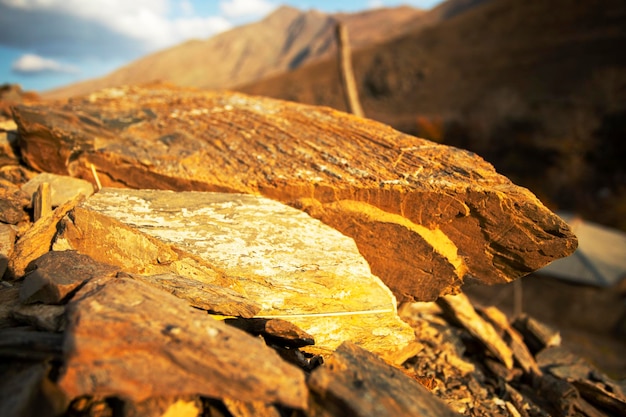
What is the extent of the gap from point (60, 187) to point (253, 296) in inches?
64.9

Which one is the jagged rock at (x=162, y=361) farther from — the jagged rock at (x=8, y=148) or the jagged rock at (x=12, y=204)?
the jagged rock at (x=8, y=148)

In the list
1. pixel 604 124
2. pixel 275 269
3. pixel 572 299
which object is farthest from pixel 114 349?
pixel 604 124

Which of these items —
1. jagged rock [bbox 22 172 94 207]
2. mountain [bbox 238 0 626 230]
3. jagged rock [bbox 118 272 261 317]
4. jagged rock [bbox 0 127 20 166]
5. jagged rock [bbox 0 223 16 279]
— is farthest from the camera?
mountain [bbox 238 0 626 230]

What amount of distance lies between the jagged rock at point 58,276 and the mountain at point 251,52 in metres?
53.4

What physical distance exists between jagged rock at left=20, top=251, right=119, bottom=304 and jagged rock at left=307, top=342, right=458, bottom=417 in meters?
1.01

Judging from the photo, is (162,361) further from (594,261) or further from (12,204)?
(594,261)

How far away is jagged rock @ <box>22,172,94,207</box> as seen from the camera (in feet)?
8.71

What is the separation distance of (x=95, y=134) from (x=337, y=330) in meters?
2.24

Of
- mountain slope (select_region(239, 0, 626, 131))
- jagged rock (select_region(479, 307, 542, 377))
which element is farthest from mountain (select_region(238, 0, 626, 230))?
jagged rock (select_region(479, 307, 542, 377))

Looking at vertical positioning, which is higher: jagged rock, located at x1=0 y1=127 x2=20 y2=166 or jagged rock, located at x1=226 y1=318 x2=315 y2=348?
jagged rock, located at x1=0 y1=127 x2=20 y2=166

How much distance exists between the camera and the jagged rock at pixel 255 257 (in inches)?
81.0

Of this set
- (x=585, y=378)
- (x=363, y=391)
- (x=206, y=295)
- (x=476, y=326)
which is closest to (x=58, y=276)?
(x=206, y=295)

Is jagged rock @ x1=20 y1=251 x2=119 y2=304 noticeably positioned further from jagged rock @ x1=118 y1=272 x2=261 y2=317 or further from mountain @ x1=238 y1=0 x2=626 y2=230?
mountain @ x1=238 y1=0 x2=626 y2=230

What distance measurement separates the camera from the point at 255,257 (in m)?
2.21
